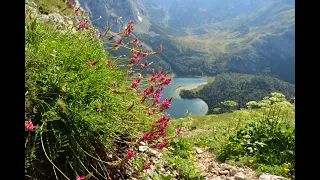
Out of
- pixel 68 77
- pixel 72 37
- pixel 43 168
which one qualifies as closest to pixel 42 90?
pixel 68 77

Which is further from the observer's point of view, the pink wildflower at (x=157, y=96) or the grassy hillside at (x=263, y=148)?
the grassy hillside at (x=263, y=148)

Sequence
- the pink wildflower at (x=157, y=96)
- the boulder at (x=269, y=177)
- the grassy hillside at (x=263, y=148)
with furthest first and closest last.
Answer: the grassy hillside at (x=263, y=148) → the boulder at (x=269, y=177) → the pink wildflower at (x=157, y=96)

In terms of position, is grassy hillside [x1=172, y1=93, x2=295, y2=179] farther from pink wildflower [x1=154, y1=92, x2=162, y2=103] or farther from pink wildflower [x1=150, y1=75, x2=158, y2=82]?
pink wildflower [x1=150, y1=75, x2=158, y2=82]

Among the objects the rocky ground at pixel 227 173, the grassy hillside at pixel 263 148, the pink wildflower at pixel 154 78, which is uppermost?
the pink wildflower at pixel 154 78

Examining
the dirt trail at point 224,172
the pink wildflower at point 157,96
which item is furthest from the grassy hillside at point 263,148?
the pink wildflower at point 157,96

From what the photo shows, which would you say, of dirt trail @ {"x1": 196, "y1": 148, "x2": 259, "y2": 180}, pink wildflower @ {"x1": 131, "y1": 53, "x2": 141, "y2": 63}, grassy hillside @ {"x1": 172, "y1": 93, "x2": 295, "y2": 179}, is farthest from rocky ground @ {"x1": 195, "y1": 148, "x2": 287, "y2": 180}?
pink wildflower @ {"x1": 131, "y1": 53, "x2": 141, "y2": 63}

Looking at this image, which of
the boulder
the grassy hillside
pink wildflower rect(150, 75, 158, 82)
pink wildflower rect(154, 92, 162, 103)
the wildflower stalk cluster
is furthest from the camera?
the grassy hillside

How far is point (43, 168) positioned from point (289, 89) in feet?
694

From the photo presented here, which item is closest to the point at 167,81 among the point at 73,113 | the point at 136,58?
the point at 136,58

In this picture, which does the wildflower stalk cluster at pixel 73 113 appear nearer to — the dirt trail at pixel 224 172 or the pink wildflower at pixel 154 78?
the pink wildflower at pixel 154 78

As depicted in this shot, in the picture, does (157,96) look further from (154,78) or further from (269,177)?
(269,177)

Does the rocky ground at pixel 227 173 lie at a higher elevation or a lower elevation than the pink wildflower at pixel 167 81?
lower
